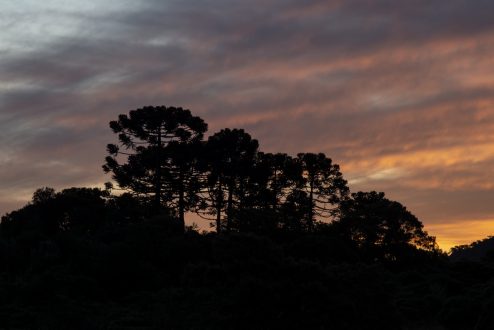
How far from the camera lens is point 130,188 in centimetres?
6556

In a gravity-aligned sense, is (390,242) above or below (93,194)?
below

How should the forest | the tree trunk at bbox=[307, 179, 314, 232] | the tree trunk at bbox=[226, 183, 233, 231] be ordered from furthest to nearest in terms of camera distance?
the tree trunk at bbox=[307, 179, 314, 232] < the tree trunk at bbox=[226, 183, 233, 231] < the forest

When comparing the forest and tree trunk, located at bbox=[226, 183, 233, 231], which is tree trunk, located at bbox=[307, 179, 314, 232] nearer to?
the forest

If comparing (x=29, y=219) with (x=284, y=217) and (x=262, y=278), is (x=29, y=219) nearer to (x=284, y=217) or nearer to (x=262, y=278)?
(x=284, y=217)

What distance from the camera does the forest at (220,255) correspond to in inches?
1160

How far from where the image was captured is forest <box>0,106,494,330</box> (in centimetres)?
2945

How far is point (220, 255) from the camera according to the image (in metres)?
31.2

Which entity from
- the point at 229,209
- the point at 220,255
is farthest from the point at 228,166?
the point at 220,255

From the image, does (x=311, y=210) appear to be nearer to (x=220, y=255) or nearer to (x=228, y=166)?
Answer: (x=228, y=166)

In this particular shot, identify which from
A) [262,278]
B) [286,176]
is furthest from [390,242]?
[262,278]

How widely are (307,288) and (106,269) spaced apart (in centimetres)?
1597

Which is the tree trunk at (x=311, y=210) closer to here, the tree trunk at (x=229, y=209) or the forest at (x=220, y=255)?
the forest at (x=220, y=255)

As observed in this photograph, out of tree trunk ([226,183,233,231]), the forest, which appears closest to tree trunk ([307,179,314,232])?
the forest

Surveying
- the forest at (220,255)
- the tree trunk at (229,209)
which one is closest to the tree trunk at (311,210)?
the forest at (220,255)
